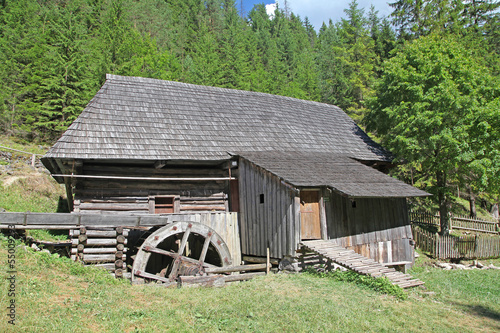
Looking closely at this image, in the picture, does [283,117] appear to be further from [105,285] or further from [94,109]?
[105,285]

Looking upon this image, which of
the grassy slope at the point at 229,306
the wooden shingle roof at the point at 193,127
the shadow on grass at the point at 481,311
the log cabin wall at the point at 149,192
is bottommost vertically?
the shadow on grass at the point at 481,311

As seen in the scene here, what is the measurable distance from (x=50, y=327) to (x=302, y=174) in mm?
8112

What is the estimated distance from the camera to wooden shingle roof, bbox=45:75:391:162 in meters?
12.0

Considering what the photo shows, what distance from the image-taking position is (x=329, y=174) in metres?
12.4

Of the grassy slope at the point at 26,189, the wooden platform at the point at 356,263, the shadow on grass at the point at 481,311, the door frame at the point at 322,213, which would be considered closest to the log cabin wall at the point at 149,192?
the door frame at the point at 322,213

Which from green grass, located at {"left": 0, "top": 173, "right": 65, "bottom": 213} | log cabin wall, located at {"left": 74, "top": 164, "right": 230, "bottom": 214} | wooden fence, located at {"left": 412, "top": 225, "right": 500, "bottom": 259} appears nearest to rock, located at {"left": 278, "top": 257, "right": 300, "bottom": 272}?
log cabin wall, located at {"left": 74, "top": 164, "right": 230, "bottom": 214}

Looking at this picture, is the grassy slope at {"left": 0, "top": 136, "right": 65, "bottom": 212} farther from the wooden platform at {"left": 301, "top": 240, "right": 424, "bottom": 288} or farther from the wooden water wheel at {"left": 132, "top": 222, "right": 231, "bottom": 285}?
the wooden platform at {"left": 301, "top": 240, "right": 424, "bottom": 288}

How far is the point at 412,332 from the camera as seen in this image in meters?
6.77

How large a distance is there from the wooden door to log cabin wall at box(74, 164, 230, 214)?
298 cm

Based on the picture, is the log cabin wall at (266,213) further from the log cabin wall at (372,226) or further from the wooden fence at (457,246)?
the wooden fence at (457,246)

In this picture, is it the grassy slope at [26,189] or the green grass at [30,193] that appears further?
the grassy slope at [26,189]

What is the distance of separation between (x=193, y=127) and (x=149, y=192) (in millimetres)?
3144

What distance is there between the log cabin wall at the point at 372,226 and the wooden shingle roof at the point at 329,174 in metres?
0.77

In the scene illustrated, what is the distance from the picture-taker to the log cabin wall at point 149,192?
38.7 ft
